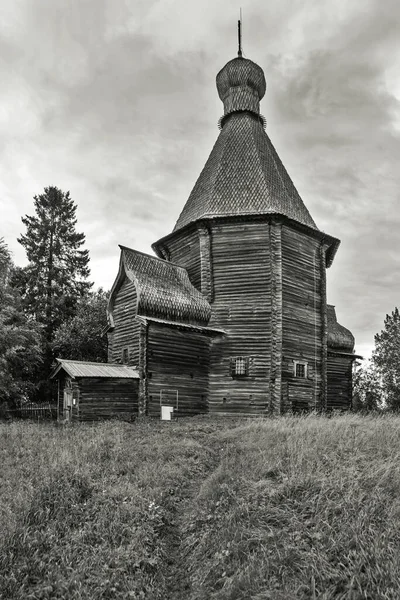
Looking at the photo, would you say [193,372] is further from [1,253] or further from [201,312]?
[1,253]

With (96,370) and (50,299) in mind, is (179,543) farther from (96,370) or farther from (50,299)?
(50,299)

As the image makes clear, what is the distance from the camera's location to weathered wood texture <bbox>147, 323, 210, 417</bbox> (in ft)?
66.1

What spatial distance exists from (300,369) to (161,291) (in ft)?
26.7

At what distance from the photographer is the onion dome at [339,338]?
2855cm

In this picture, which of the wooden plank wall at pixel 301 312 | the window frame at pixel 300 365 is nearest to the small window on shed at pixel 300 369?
the window frame at pixel 300 365

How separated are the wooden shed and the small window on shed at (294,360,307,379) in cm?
804

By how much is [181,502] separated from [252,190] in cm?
1853

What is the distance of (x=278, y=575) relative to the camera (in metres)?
5.20

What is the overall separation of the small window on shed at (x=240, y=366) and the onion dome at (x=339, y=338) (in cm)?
866

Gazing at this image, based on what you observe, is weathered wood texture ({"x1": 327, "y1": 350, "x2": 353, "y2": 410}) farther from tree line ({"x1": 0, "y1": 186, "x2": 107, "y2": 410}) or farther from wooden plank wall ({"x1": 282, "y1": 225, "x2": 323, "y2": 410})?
tree line ({"x1": 0, "y1": 186, "x2": 107, "y2": 410})

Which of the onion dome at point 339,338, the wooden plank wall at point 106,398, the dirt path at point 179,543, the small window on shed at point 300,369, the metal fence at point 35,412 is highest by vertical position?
the onion dome at point 339,338

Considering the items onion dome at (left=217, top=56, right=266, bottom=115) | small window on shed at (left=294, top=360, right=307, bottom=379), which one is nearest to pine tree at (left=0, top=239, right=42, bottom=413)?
small window on shed at (left=294, top=360, right=307, bottom=379)

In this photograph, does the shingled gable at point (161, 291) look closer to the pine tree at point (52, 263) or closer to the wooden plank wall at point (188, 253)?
the wooden plank wall at point (188, 253)

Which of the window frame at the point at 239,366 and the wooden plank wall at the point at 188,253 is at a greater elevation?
the wooden plank wall at the point at 188,253
